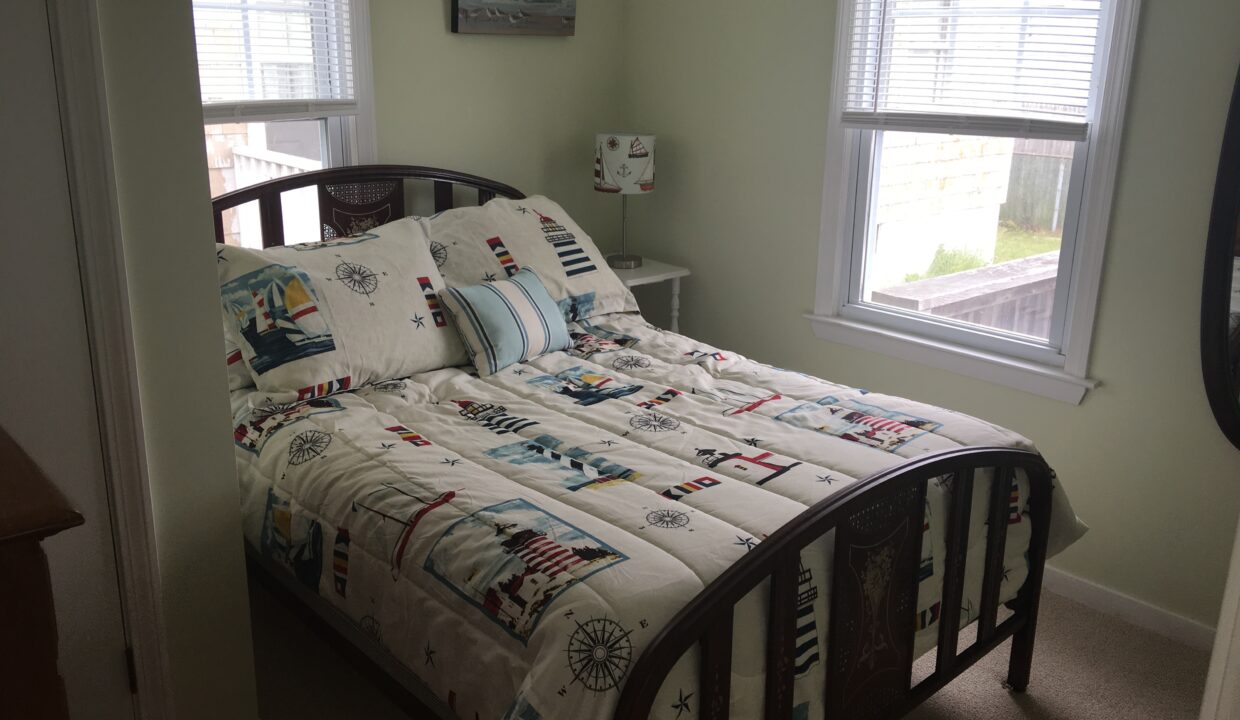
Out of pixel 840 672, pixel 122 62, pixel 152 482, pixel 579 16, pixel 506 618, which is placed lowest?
pixel 840 672

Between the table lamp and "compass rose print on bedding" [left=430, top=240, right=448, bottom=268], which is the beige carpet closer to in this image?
"compass rose print on bedding" [left=430, top=240, right=448, bottom=268]

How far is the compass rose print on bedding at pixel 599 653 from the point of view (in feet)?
4.99

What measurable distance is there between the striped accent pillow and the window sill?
1.01 metres

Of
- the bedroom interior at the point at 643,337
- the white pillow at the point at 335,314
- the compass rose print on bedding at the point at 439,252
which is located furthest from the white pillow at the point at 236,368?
the compass rose print on bedding at the point at 439,252

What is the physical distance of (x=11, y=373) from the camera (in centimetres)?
165

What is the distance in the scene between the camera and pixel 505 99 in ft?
11.9

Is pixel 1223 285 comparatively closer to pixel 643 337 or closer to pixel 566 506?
pixel 643 337

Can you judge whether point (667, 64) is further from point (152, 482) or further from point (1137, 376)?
point (152, 482)

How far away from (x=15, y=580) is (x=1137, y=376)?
2596 millimetres

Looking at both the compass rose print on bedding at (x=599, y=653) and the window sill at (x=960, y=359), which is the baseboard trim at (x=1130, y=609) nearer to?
the window sill at (x=960, y=359)

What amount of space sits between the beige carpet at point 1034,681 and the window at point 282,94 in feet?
4.06

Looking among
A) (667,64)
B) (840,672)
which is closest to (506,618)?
(840,672)

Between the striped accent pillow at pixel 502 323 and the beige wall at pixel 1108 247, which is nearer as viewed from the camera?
the beige wall at pixel 1108 247

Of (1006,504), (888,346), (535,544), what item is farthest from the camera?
(888,346)
